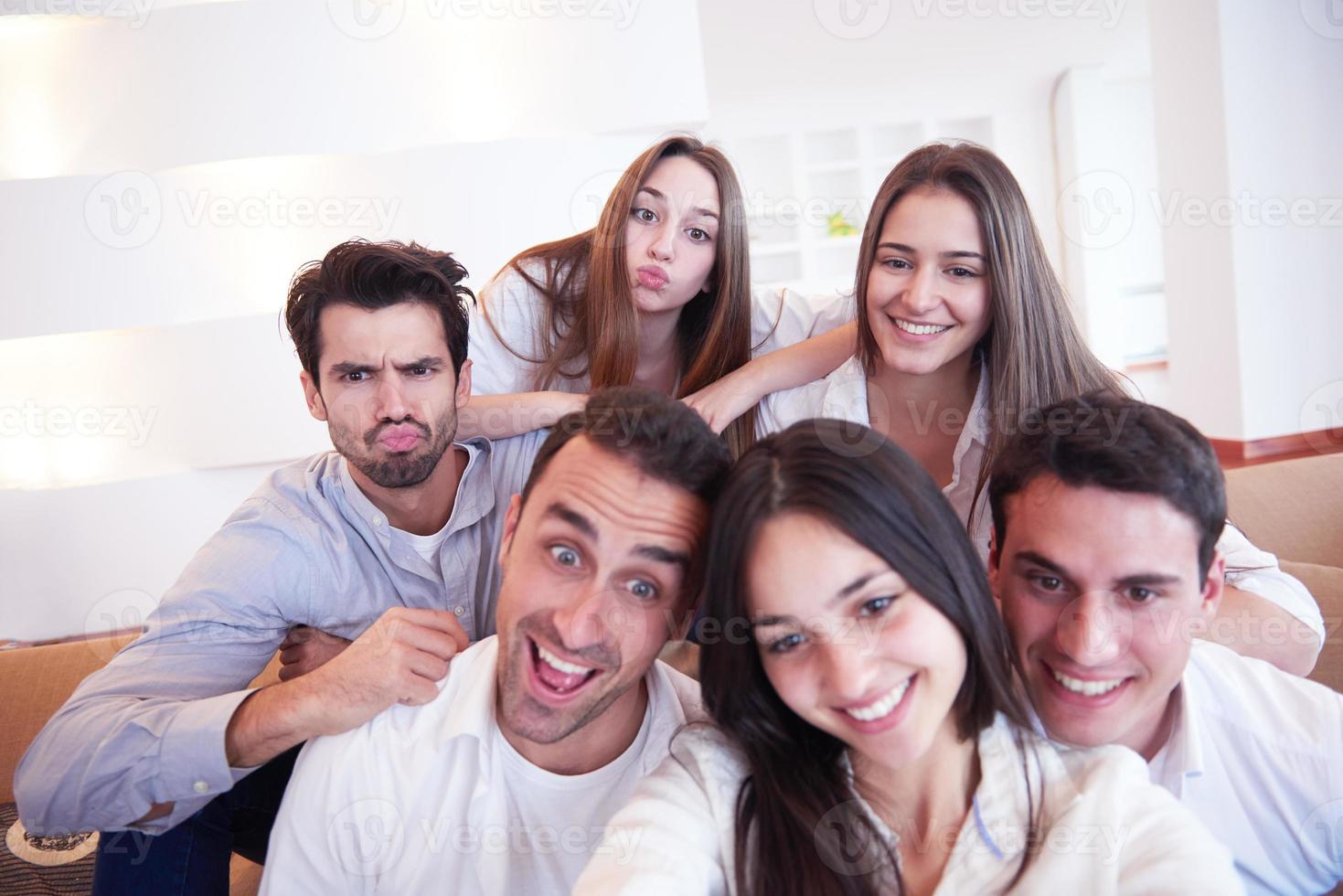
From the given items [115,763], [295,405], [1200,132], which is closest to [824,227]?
[1200,132]

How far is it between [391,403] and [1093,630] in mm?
1311

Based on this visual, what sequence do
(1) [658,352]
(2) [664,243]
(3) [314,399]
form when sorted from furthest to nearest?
1. (1) [658,352]
2. (2) [664,243]
3. (3) [314,399]

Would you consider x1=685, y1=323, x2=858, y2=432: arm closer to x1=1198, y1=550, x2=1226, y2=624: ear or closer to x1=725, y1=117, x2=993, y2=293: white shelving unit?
x1=1198, y1=550, x2=1226, y2=624: ear

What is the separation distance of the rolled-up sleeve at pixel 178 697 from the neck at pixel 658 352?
3.29 ft

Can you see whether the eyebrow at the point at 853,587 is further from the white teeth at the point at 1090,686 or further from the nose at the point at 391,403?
the nose at the point at 391,403

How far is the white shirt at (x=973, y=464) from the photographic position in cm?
179

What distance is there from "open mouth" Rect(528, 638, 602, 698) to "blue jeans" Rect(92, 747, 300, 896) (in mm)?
723

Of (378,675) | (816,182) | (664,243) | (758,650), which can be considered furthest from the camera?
(816,182)

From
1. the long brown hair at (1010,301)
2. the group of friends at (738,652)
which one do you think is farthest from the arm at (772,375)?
the long brown hair at (1010,301)

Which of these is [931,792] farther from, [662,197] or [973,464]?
[662,197]

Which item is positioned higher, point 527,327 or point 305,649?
point 527,327

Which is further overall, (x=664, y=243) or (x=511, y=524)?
(x=664, y=243)

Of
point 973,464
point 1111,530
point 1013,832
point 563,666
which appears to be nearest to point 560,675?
point 563,666

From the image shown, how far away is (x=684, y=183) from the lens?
101 inches
